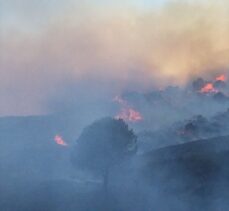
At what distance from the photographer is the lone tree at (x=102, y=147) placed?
103 meters

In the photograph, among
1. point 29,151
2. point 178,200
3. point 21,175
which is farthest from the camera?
point 29,151

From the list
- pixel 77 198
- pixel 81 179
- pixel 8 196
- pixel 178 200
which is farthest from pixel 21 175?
pixel 178 200

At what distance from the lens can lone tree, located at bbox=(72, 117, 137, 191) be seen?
337 feet

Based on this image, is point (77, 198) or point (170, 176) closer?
point (77, 198)

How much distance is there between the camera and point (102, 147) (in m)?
102

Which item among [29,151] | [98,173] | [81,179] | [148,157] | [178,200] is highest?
[29,151]

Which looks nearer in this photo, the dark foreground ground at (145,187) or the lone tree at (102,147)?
the dark foreground ground at (145,187)

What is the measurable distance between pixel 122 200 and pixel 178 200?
11.3 m

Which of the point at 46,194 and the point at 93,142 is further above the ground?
the point at 93,142

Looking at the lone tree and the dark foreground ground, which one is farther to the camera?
the lone tree

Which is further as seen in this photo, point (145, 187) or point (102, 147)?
point (145, 187)

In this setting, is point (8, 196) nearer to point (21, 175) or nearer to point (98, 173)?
point (98, 173)

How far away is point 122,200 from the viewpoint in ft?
321

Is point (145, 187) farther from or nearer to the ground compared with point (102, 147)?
nearer to the ground
